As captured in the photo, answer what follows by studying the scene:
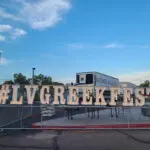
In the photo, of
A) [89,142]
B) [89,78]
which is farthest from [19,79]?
[89,142]

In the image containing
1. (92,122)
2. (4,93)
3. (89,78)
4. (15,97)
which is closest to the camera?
(15,97)

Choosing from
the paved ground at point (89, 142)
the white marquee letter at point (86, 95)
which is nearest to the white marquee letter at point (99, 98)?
the white marquee letter at point (86, 95)

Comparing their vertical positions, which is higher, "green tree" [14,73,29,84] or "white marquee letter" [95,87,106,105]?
"green tree" [14,73,29,84]

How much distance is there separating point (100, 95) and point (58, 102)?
236cm

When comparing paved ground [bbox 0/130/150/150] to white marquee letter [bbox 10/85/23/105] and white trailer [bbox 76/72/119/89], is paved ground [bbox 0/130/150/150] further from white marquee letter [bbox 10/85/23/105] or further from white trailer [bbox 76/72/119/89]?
white trailer [bbox 76/72/119/89]

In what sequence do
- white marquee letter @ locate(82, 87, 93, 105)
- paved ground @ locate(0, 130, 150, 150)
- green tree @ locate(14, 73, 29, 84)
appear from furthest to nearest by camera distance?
green tree @ locate(14, 73, 29, 84) → white marquee letter @ locate(82, 87, 93, 105) → paved ground @ locate(0, 130, 150, 150)

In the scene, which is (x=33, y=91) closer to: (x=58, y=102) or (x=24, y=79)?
(x=58, y=102)

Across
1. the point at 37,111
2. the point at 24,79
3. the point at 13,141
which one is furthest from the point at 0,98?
the point at 24,79

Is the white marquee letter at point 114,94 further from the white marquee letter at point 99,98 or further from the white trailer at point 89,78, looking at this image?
the white trailer at point 89,78

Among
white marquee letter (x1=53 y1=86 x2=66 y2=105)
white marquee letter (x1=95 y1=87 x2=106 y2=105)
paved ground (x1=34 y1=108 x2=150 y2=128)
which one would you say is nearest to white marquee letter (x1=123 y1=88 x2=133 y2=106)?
paved ground (x1=34 y1=108 x2=150 y2=128)

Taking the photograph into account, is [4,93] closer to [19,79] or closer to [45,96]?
[45,96]

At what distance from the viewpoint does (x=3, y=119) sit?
15.9 m

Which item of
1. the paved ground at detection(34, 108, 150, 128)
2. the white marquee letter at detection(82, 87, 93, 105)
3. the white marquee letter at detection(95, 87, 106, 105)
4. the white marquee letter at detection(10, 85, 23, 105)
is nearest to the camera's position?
the white marquee letter at detection(10, 85, 23, 105)

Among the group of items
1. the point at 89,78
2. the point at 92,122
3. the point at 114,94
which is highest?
the point at 89,78
